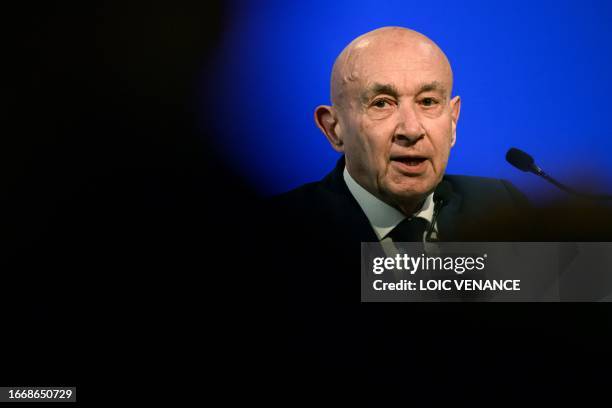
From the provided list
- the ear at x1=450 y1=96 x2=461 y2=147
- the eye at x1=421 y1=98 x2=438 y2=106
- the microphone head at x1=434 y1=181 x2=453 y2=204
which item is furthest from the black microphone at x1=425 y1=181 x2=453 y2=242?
the eye at x1=421 y1=98 x2=438 y2=106

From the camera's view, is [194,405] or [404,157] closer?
[404,157]

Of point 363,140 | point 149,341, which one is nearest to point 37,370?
point 149,341

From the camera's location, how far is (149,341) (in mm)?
2240

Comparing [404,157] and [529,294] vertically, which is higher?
[404,157]

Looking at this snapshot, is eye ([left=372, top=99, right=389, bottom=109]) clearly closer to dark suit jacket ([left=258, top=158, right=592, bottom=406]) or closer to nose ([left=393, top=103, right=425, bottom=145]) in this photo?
nose ([left=393, top=103, right=425, bottom=145])

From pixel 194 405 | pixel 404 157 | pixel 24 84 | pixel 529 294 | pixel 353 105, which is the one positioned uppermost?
pixel 24 84

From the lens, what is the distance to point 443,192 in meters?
2.21

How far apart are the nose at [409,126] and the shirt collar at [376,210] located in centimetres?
20

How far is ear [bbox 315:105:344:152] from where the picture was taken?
2154 mm

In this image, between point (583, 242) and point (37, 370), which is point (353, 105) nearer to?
point (583, 242)

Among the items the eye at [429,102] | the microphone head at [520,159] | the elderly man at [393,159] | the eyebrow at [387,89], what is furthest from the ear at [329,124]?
the microphone head at [520,159]

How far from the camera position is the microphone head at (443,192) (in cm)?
220

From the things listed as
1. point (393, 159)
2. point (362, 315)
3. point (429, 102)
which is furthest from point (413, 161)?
point (362, 315)

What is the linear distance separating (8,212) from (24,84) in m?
0.39
